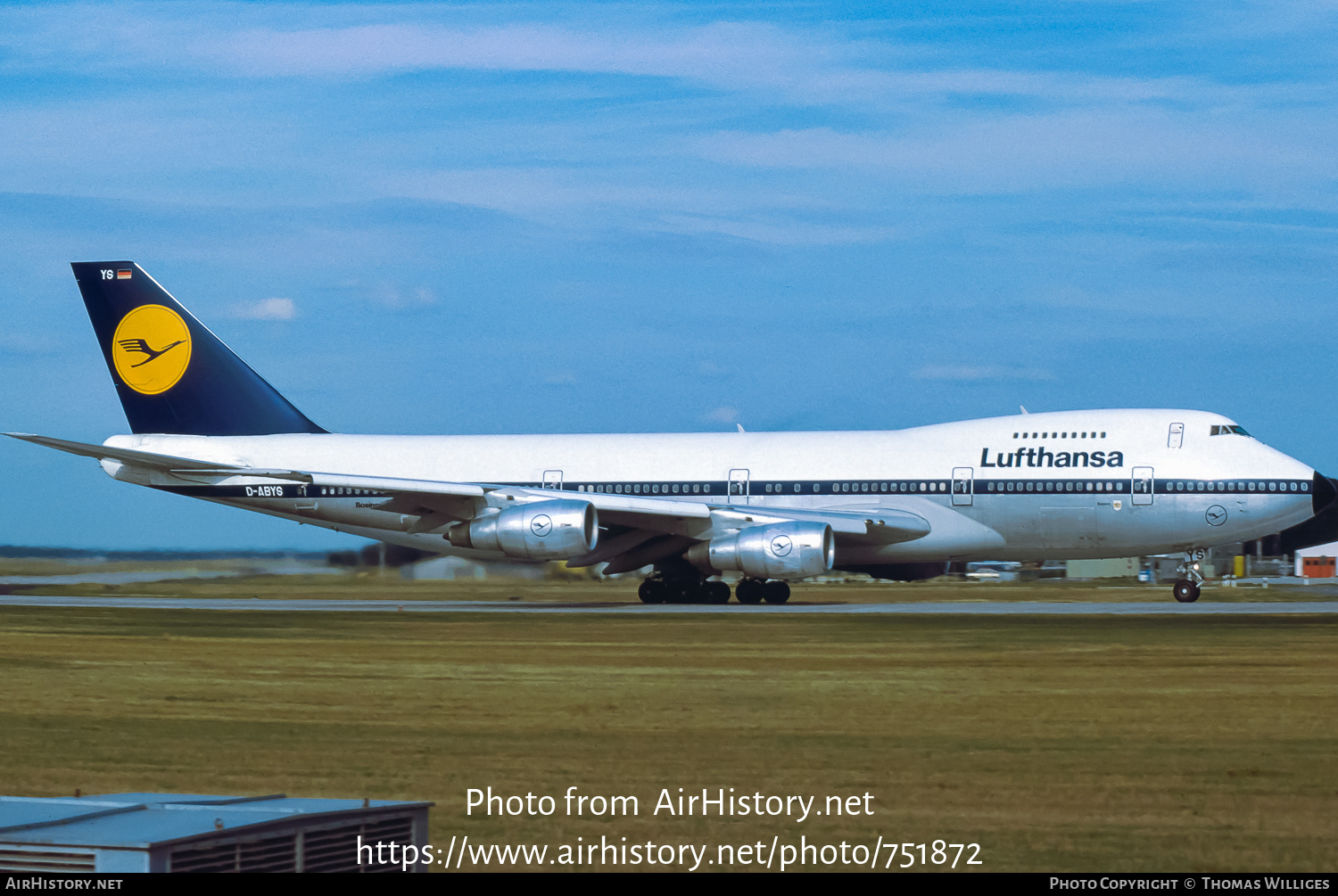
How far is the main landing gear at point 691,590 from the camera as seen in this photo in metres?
36.1

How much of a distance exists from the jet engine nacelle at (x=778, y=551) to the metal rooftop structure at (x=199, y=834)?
26.2m

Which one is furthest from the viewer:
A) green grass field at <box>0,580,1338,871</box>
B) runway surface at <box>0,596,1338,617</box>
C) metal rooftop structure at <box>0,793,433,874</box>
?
runway surface at <box>0,596,1338,617</box>

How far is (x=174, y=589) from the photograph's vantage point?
43.2 metres

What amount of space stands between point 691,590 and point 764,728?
2282cm

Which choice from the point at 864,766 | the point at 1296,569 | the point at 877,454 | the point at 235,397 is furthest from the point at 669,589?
the point at 1296,569

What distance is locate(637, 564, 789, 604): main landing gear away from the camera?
36.1 metres

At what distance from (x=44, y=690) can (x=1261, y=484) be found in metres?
24.2

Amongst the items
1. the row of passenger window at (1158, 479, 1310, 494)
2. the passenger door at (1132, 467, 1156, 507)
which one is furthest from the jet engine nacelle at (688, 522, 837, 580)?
the row of passenger window at (1158, 479, 1310, 494)

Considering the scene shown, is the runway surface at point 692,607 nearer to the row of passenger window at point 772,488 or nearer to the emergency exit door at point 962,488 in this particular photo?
the emergency exit door at point 962,488

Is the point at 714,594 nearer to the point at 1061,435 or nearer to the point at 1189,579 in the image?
the point at 1061,435

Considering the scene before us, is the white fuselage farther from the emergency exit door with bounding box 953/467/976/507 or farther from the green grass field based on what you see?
the green grass field

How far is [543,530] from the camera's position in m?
32.7

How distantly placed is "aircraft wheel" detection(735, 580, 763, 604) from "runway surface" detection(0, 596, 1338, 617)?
615mm
